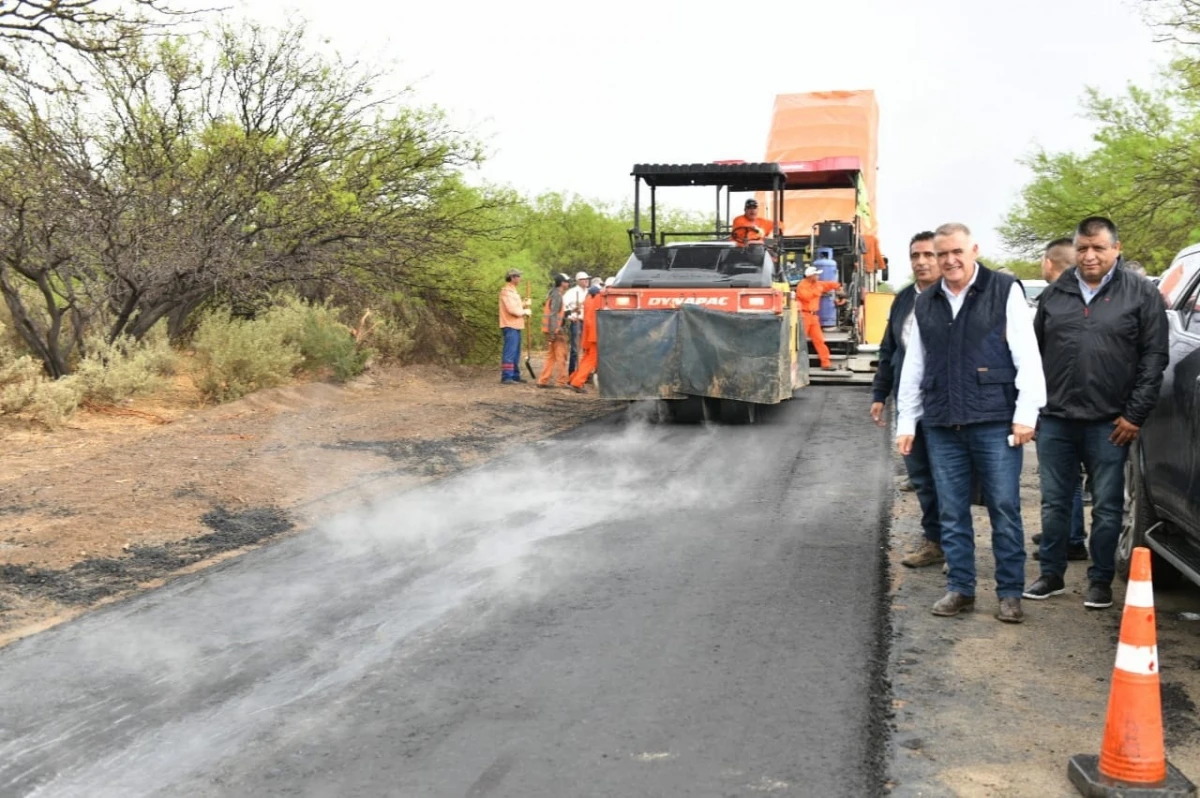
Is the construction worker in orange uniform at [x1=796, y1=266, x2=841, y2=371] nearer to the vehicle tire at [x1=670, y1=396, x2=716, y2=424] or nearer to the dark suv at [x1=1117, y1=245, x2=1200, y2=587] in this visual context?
the vehicle tire at [x1=670, y1=396, x2=716, y2=424]

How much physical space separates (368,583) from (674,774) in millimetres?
3013

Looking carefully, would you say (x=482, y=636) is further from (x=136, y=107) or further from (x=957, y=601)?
(x=136, y=107)

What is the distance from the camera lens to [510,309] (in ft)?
61.1

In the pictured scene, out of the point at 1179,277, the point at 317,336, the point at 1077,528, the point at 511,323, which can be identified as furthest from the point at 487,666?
the point at 511,323

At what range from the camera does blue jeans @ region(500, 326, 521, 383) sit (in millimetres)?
19078

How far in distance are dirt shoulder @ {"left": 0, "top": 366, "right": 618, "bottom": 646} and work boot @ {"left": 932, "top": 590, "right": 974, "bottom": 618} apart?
4.20 m

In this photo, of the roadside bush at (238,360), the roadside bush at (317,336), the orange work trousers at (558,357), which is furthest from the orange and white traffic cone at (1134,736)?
the orange work trousers at (558,357)

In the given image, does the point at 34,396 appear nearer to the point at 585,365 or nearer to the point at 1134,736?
the point at 585,365

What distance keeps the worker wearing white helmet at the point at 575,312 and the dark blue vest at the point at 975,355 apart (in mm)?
13469

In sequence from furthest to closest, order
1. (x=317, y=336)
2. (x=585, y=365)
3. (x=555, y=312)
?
1. (x=555, y=312)
2. (x=317, y=336)
3. (x=585, y=365)

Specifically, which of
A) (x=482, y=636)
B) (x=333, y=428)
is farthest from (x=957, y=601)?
(x=333, y=428)

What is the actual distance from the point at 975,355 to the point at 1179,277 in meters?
1.81

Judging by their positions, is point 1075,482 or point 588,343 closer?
point 1075,482

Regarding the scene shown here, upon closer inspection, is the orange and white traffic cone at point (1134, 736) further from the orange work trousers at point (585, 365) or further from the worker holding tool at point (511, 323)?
the worker holding tool at point (511, 323)
